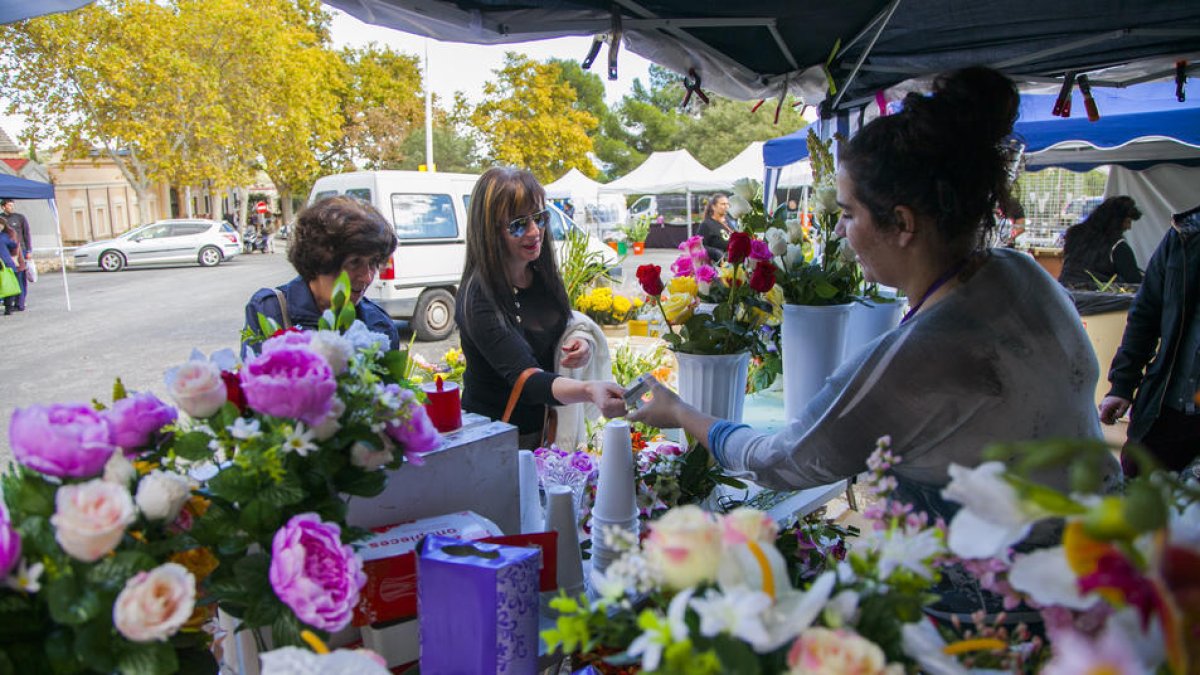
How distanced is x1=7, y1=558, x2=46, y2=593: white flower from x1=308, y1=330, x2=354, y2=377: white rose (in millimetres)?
327

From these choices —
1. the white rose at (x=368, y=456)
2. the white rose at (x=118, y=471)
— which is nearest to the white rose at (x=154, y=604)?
the white rose at (x=118, y=471)

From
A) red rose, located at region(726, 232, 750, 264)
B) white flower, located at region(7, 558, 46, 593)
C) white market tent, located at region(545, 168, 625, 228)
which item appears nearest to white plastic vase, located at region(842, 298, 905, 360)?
red rose, located at region(726, 232, 750, 264)

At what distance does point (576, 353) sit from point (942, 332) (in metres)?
1.36

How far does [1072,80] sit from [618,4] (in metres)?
2.05

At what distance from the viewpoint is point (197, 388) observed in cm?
80

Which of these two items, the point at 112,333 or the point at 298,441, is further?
the point at 112,333

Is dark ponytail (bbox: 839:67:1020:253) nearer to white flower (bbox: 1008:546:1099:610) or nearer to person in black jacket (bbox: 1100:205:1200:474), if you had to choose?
white flower (bbox: 1008:546:1099:610)

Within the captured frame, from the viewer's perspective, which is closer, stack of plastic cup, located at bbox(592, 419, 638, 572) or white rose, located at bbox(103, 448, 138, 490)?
white rose, located at bbox(103, 448, 138, 490)

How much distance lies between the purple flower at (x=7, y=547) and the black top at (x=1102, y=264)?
21.8 ft

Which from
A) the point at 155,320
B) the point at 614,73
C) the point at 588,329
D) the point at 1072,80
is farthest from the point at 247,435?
the point at 155,320

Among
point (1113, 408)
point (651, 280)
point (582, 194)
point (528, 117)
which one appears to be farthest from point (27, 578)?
point (528, 117)

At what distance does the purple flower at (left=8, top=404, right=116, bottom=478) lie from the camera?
2.36 feet

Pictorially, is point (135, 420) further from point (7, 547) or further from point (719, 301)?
point (719, 301)

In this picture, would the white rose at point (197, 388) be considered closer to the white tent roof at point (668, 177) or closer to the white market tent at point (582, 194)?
the white market tent at point (582, 194)
